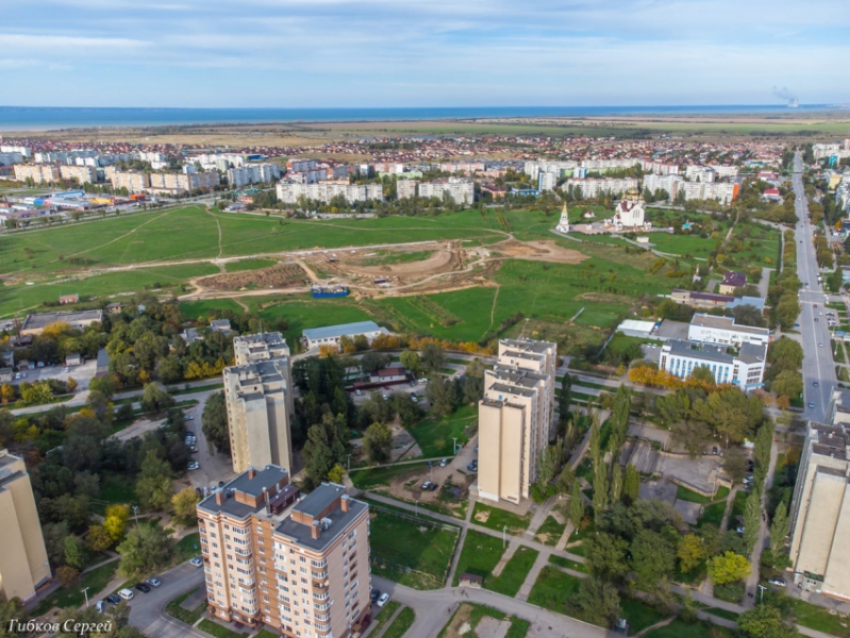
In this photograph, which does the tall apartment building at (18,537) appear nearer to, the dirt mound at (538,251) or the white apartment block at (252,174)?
the dirt mound at (538,251)

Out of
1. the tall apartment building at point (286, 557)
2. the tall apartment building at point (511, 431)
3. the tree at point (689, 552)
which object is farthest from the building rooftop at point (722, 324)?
the tall apartment building at point (286, 557)

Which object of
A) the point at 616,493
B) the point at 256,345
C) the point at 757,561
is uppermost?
the point at 256,345

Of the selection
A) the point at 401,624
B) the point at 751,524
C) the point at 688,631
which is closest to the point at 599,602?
the point at 688,631

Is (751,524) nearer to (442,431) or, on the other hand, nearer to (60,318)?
(442,431)

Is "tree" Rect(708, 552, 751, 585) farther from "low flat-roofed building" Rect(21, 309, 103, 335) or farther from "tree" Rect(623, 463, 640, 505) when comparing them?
"low flat-roofed building" Rect(21, 309, 103, 335)

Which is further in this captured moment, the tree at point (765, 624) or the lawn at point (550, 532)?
the lawn at point (550, 532)

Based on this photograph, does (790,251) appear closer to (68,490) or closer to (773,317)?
(773,317)

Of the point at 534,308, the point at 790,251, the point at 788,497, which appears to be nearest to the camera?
the point at 788,497

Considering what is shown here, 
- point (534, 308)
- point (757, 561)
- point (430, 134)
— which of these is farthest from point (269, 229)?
point (430, 134)
